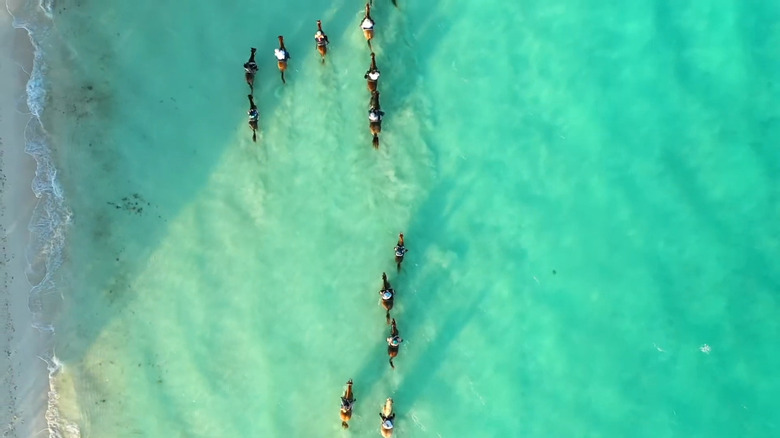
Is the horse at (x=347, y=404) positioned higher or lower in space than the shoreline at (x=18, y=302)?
lower

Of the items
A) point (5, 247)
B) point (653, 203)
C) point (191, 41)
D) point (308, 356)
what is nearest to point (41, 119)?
point (5, 247)

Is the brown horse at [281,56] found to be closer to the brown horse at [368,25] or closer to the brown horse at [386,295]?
the brown horse at [368,25]

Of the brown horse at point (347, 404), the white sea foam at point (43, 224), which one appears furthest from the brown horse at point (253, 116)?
the brown horse at point (347, 404)

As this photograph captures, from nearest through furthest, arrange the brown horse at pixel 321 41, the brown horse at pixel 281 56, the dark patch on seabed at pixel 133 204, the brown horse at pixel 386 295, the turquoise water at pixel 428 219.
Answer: the brown horse at pixel 386 295
the brown horse at pixel 281 56
the brown horse at pixel 321 41
the turquoise water at pixel 428 219
the dark patch on seabed at pixel 133 204

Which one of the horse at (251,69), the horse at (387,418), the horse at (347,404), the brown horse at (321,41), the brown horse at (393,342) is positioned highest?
the brown horse at (321,41)

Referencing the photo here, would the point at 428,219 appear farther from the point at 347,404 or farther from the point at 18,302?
the point at 18,302

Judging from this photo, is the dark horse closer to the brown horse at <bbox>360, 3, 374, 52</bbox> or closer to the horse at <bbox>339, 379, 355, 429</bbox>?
the brown horse at <bbox>360, 3, 374, 52</bbox>

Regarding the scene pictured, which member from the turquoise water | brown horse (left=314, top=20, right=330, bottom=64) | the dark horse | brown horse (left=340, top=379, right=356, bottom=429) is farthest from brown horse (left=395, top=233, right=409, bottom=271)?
brown horse (left=314, top=20, right=330, bottom=64)

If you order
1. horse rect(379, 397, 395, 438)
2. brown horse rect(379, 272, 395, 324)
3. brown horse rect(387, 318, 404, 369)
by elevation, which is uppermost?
brown horse rect(379, 272, 395, 324)
